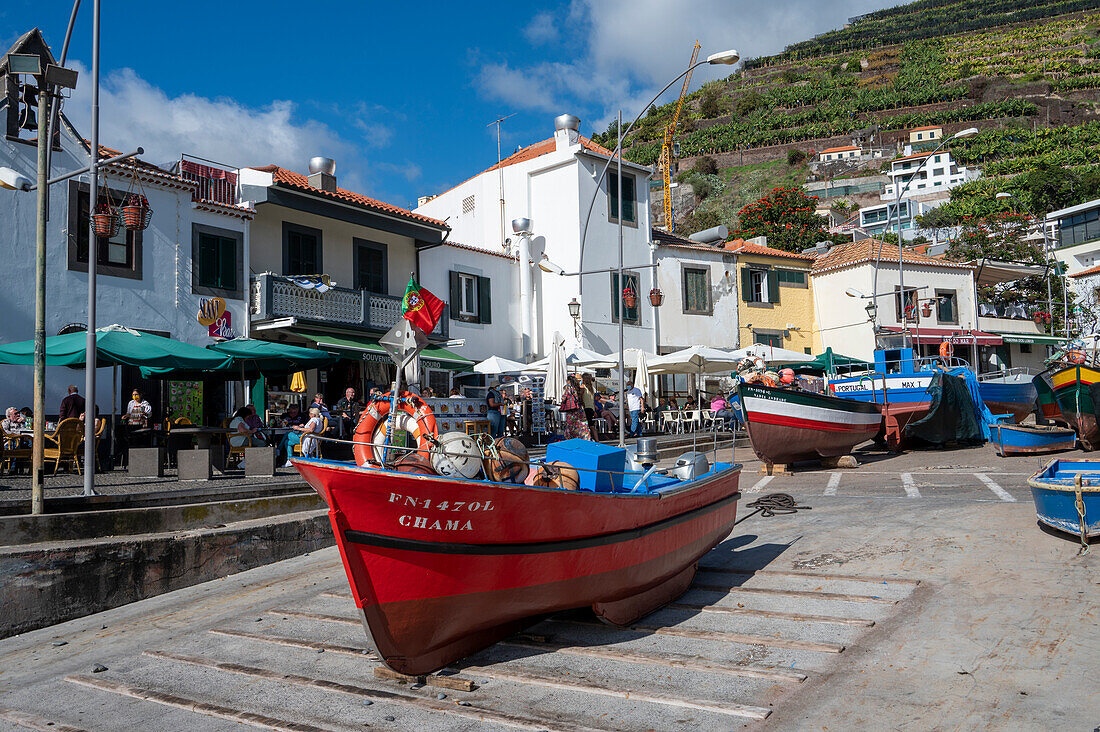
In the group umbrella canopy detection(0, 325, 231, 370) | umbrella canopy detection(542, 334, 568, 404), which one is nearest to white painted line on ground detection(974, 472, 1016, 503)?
umbrella canopy detection(542, 334, 568, 404)

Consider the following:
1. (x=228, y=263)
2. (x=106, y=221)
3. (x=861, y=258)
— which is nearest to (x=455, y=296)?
(x=228, y=263)

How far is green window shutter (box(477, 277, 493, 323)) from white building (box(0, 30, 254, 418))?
26.1ft

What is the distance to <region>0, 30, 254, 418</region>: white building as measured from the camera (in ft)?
53.6

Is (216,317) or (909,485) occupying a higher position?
A: (216,317)

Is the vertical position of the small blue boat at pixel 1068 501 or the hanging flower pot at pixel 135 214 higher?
the hanging flower pot at pixel 135 214

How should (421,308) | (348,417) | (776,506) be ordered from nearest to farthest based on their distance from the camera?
(421,308) → (776,506) → (348,417)

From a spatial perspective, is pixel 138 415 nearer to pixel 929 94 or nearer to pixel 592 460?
pixel 592 460

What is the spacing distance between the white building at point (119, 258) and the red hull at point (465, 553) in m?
12.3

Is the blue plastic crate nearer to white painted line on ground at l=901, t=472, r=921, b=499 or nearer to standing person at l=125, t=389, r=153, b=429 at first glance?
white painted line on ground at l=901, t=472, r=921, b=499

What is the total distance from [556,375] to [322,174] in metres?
9.82

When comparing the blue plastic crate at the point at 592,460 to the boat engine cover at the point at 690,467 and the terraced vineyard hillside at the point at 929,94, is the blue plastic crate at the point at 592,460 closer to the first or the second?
the boat engine cover at the point at 690,467

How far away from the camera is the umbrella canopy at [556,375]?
19500 millimetres

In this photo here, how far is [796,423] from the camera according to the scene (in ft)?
50.8

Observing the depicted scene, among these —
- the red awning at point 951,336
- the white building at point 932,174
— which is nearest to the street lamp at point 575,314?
the red awning at point 951,336
